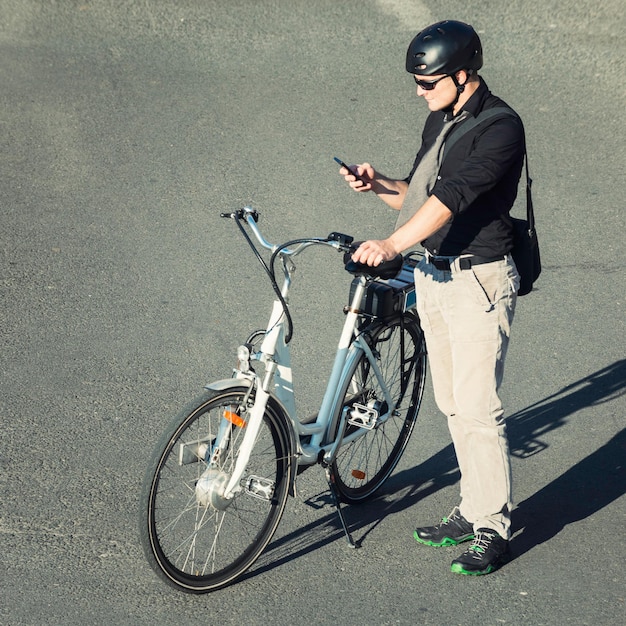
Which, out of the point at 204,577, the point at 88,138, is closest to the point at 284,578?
the point at 204,577

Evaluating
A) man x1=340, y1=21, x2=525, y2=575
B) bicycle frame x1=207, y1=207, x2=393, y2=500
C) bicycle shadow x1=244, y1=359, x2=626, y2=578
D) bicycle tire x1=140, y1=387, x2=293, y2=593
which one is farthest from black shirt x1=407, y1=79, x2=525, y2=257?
bicycle shadow x1=244, y1=359, x2=626, y2=578

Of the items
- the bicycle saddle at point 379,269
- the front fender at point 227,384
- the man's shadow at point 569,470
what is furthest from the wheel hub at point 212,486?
the man's shadow at point 569,470

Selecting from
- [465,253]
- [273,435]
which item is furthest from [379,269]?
[273,435]

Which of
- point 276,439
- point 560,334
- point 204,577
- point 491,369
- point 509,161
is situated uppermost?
point 509,161

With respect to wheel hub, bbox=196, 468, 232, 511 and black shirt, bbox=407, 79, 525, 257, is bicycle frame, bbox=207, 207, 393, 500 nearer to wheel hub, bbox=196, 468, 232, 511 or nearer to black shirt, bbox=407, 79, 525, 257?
wheel hub, bbox=196, 468, 232, 511

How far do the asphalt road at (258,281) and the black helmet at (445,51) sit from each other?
2.16 meters

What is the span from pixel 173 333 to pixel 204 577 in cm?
217

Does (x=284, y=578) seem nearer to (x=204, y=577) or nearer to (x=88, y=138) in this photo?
(x=204, y=577)

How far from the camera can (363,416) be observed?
15.6 feet

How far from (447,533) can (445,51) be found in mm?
2196

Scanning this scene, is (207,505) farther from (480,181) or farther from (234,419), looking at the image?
(480,181)

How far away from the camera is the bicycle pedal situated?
4.77 metres

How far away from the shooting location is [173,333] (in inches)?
242

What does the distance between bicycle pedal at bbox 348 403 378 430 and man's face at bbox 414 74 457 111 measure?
1.45 metres
